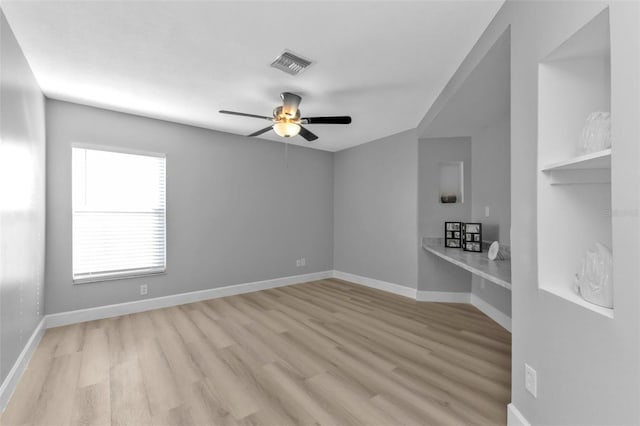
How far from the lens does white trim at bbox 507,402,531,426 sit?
5.10ft

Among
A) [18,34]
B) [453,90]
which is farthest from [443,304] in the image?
[18,34]

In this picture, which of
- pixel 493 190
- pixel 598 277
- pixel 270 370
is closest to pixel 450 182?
pixel 493 190

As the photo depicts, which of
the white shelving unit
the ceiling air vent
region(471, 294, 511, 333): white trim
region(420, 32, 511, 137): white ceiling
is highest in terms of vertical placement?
the ceiling air vent

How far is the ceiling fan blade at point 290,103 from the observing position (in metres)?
3.00

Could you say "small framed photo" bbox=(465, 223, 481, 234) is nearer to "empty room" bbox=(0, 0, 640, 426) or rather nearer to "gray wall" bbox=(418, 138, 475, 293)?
"empty room" bbox=(0, 0, 640, 426)

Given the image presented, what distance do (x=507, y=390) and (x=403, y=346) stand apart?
2.93ft

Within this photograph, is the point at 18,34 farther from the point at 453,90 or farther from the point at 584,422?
the point at 584,422

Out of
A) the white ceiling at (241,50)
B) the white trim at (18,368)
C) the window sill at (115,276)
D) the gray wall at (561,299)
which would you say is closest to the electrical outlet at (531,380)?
the gray wall at (561,299)

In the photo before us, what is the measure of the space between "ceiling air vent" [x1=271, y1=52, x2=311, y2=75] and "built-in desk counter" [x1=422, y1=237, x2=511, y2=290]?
238 centimetres

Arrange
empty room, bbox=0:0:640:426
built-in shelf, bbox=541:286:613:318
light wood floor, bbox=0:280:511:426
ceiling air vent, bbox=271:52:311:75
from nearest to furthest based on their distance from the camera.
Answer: built-in shelf, bbox=541:286:613:318 → empty room, bbox=0:0:640:426 → light wood floor, bbox=0:280:511:426 → ceiling air vent, bbox=271:52:311:75

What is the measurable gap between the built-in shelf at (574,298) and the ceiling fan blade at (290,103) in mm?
2604

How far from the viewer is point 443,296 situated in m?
4.18

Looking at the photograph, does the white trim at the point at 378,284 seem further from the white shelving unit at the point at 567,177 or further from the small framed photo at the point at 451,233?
the white shelving unit at the point at 567,177

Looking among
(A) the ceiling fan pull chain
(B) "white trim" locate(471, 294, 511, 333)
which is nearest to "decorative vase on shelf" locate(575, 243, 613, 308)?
(B) "white trim" locate(471, 294, 511, 333)
